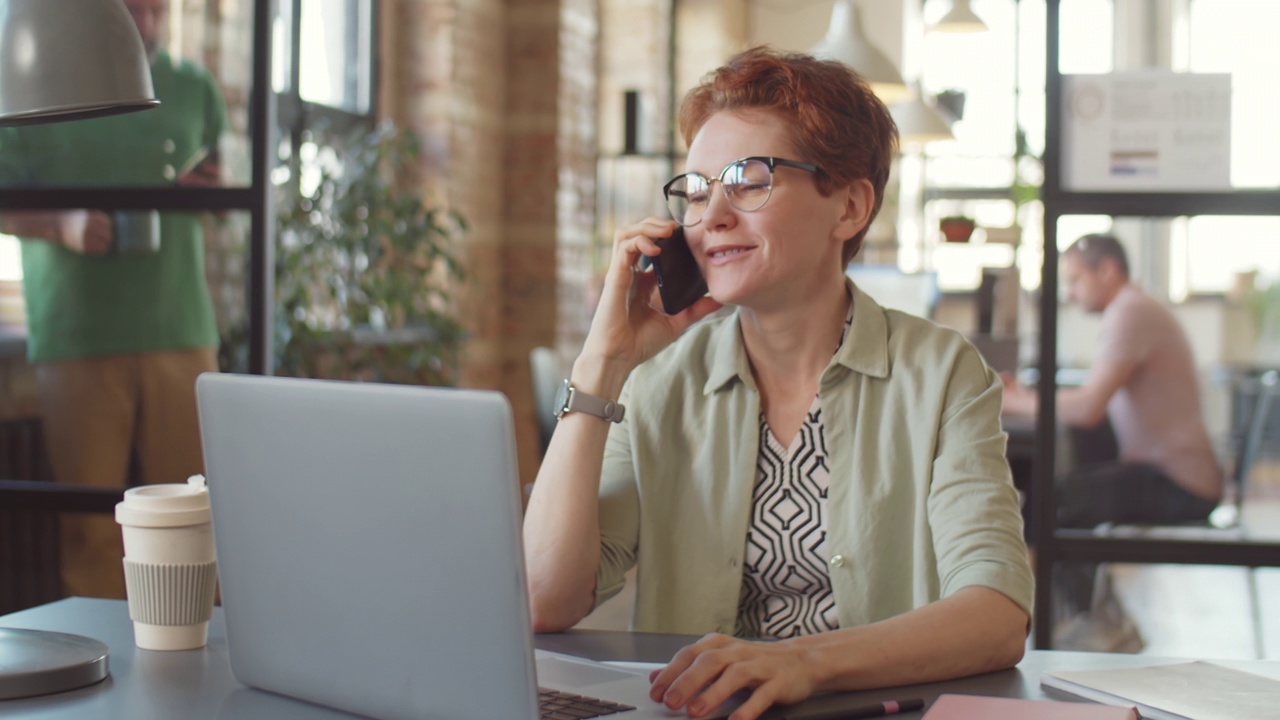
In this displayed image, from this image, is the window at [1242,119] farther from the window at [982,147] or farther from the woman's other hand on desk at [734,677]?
the window at [982,147]

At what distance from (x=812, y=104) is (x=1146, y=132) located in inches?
45.3

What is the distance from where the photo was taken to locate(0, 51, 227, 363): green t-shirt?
2.77 m

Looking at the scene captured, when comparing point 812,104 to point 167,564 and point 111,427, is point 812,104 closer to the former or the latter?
point 167,564

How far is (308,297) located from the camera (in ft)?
14.2

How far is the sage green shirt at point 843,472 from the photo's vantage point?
1.61 m

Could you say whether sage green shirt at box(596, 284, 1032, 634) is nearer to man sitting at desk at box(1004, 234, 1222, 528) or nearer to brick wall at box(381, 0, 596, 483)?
man sitting at desk at box(1004, 234, 1222, 528)

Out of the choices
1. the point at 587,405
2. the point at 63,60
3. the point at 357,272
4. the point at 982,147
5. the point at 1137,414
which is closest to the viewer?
the point at 63,60

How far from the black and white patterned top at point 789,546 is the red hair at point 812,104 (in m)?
0.33

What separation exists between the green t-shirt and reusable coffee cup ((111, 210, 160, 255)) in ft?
0.05

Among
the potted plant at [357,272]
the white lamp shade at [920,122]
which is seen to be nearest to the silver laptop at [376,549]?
the potted plant at [357,272]

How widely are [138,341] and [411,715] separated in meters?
2.04

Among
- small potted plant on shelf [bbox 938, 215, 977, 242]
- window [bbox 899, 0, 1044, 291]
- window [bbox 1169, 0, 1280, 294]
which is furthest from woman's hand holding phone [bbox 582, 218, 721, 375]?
window [bbox 899, 0, 1044, 291]

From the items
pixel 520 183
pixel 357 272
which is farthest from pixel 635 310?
pixel 520 183

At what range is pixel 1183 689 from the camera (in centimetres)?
119
